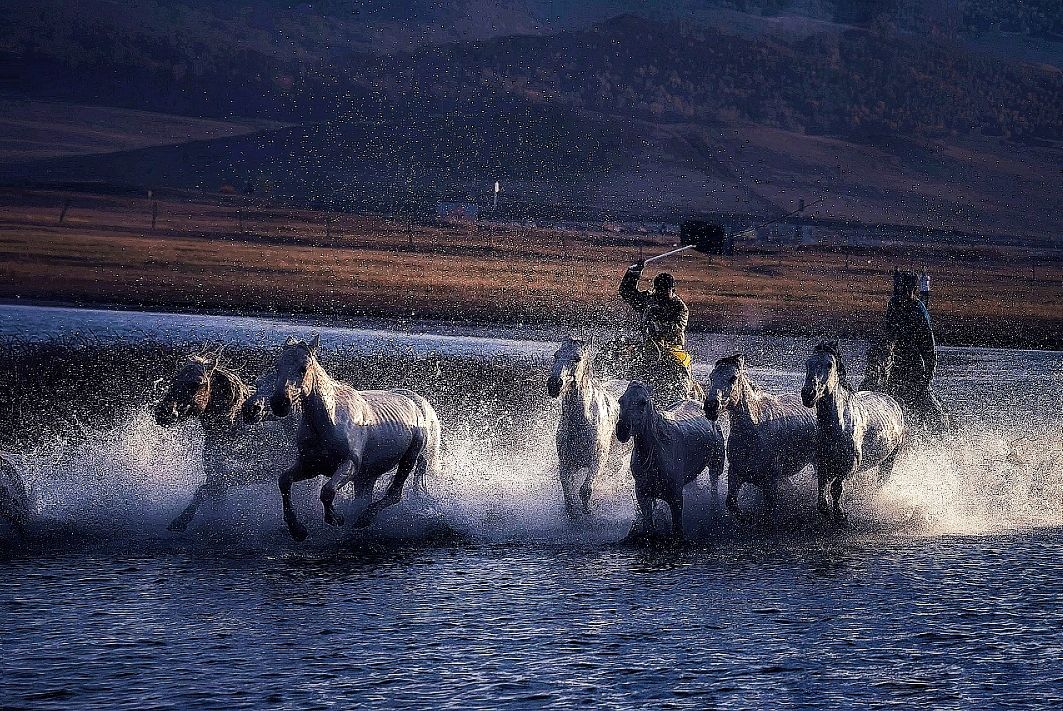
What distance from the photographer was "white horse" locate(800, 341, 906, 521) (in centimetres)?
1578

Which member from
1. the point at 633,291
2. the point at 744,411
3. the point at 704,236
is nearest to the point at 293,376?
the point at 744,411

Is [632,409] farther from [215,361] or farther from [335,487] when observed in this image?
[215,361]

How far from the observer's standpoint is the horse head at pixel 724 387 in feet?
48.0

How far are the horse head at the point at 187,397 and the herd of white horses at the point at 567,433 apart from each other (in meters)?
0.01

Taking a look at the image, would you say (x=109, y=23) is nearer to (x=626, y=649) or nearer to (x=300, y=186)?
(x=300, y=186)

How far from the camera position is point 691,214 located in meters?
105

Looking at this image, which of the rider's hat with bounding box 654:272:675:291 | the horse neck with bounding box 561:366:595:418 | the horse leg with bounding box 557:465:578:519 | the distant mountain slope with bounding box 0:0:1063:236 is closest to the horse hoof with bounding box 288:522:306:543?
the horse leg with bounding box 557:465:578:519

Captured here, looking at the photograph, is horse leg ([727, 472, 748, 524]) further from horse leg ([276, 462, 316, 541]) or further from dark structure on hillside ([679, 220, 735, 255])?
dark structure on hillside ([679, 220, 735, 255])

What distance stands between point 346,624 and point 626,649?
205cm

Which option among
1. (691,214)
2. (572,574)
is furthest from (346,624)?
(691,214)

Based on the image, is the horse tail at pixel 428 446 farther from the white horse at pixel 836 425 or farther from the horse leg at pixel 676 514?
the white horse at pixel 836 425

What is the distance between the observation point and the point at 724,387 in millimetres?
14969

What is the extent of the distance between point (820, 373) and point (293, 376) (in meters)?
5.05

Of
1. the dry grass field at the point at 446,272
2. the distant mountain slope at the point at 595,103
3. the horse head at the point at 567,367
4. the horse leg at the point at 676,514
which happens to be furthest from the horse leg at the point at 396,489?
the distant mountain slope at the point at 595,103
